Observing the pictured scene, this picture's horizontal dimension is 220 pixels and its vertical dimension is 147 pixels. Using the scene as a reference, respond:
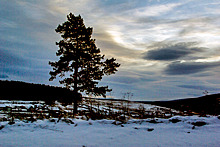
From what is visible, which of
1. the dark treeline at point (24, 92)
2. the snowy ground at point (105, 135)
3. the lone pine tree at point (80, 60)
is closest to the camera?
the snowy ground at point (105, 135)

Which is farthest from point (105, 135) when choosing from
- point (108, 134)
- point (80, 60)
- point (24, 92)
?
point (24, 92)

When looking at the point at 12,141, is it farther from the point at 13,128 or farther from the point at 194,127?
the point at 194,127

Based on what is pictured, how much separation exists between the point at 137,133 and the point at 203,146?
49.3 inches

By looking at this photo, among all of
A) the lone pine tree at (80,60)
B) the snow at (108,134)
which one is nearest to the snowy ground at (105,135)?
the snow at (108,134)

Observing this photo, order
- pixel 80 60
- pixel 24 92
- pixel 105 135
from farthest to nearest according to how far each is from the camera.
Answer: pixel 24 92 < pixel 80 60 < pixel 105 135

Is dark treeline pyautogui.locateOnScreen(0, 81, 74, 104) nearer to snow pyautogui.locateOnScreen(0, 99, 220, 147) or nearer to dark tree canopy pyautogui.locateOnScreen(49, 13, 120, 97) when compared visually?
dark tree canopy pyautogui.locateOnScreen(49, 13, 120, 97)

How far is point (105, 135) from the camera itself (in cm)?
317

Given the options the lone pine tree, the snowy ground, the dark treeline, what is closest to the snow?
the snowy ground

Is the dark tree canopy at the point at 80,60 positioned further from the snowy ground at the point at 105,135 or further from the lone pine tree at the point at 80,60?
the snowy ground at the point at 105,135

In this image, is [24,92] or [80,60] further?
[24,92]

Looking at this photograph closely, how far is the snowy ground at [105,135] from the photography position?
106 inches

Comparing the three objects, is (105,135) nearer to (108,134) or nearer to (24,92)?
(108,134)

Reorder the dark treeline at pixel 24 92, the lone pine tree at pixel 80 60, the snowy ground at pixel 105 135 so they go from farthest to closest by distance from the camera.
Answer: the dark treeline at pixel 24 92 → the lone pine tree at pixel 80 60 → the snowy ground at pixel 105 135

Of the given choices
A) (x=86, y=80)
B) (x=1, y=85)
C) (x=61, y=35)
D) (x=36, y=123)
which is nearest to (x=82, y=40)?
(x=61, y=35)
